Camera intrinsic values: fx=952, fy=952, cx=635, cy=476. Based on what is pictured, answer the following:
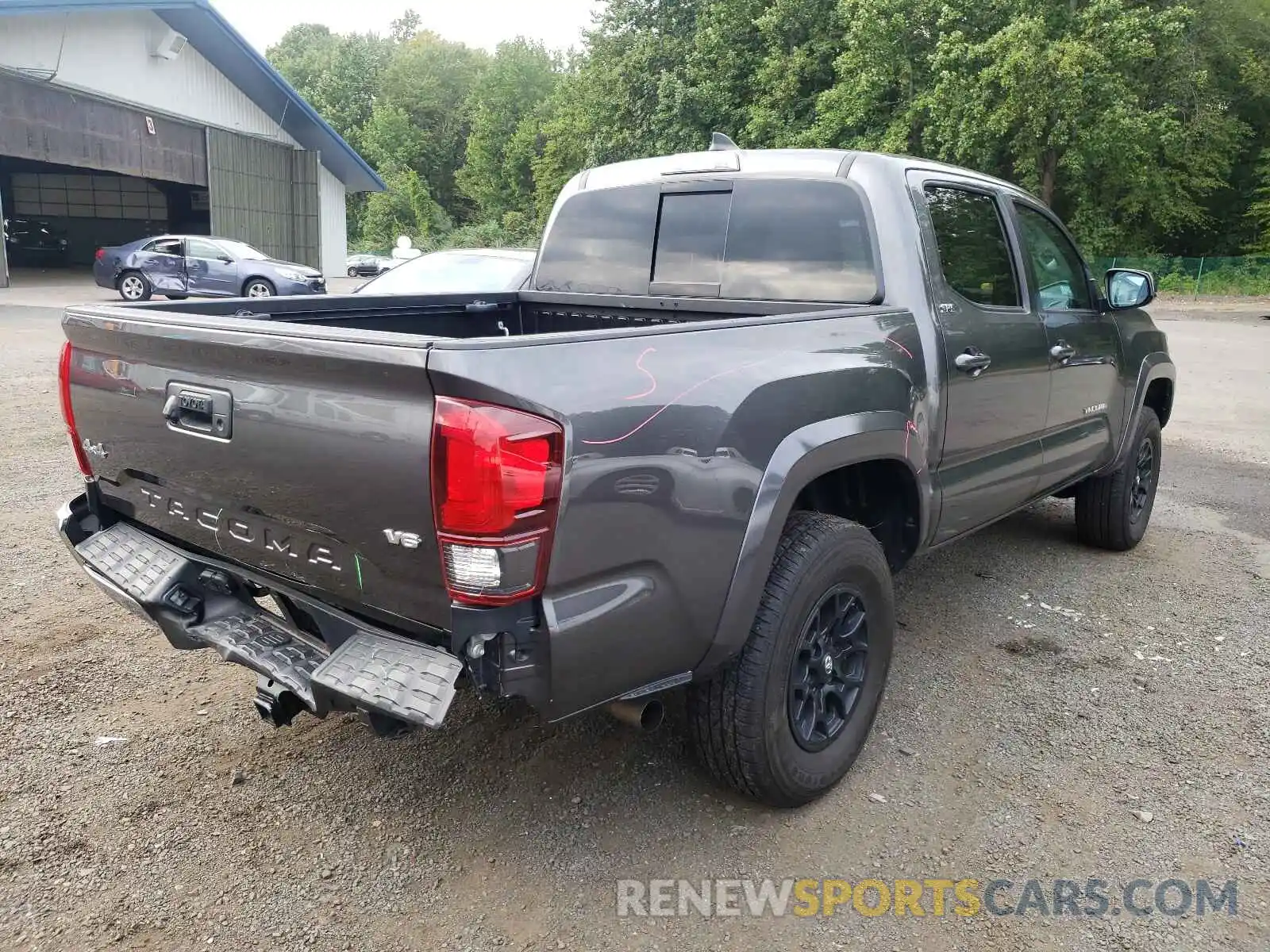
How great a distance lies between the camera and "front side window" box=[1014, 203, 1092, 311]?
4168mm

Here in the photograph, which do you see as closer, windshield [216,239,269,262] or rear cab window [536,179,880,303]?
rear cab window [536,179,880,303]

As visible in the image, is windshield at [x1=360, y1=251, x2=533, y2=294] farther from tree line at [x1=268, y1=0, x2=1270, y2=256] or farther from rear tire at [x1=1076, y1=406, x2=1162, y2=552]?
tree line at [x1=268, y1=0, x2=1270, y2=256]

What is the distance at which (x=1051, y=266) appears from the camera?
440cm

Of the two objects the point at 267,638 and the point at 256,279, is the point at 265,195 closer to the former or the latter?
the point at 256,279

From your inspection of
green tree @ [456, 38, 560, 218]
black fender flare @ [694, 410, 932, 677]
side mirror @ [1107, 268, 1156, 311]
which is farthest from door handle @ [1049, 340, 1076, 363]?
green tree @ [456, 38, 560, 218]

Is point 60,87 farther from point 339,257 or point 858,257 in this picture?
point 858,257

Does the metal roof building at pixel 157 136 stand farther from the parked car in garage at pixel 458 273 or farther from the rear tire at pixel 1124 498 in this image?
the rear tire at pixel 1124 498

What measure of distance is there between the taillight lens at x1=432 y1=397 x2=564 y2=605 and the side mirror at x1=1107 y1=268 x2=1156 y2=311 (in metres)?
3.68

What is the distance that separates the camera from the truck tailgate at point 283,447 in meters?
2.08

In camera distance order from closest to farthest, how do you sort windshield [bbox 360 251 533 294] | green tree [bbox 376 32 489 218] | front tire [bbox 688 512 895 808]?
front tire [bbox 688 512 895 808] → windshield [bbox 360 251 533 294] → green tree [bbox 376 32 489 218]

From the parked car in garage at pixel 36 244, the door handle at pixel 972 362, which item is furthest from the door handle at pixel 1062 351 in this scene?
the parked car in garage at pixel 36 244

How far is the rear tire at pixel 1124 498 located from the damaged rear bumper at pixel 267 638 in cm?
428

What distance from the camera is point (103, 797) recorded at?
2.85 meters

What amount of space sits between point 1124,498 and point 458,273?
226 inches
